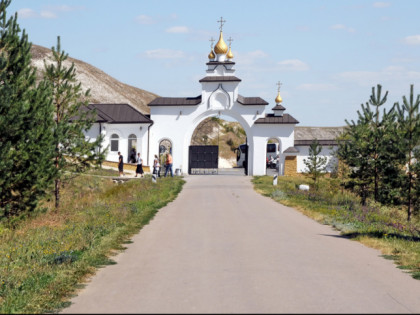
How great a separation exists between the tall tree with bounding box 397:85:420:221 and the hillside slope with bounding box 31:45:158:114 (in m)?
76.4

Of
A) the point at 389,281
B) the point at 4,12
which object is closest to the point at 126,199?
the point at 4,12

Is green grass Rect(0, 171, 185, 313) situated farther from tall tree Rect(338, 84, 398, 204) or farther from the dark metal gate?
the dark metal gate

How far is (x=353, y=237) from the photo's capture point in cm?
1345

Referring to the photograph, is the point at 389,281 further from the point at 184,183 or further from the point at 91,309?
the point at 184,183

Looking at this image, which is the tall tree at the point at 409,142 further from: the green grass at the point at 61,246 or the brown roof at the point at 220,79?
the brown roof at the point at 220,79

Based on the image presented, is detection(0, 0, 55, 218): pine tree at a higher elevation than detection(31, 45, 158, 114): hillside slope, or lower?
lower

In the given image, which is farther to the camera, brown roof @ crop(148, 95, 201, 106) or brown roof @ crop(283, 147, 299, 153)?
brown roof @ crop(148, 95, 201, 106)

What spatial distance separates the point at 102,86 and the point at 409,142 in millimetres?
88152

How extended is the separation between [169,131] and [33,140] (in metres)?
25.7

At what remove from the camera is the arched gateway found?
42.8m

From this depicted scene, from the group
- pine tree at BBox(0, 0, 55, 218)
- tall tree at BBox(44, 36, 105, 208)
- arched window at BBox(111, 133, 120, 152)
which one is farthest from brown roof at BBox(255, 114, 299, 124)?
pine tree at BBox(0, 0, 55, 218)

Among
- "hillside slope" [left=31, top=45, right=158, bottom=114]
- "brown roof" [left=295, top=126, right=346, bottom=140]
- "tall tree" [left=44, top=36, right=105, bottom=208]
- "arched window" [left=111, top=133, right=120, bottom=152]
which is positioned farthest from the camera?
"hillside slope" [left=31, top=45, right=158, bottom=114]

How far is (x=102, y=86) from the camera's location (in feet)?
337

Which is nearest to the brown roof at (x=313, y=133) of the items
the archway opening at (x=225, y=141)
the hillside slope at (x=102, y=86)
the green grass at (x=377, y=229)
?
the archway opening at (x=225, y=141)
